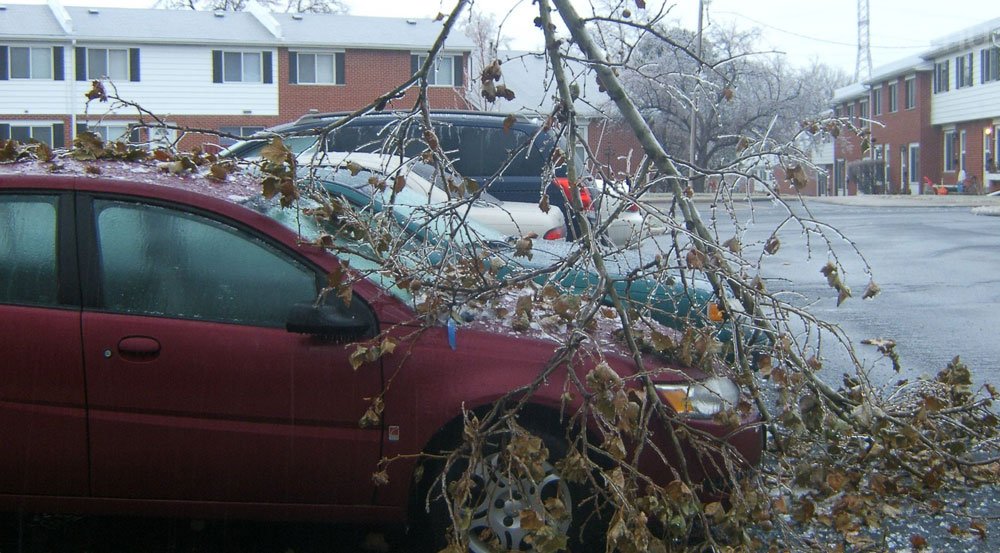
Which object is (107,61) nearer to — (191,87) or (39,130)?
(191,87)

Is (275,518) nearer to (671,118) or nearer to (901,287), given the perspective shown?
(901,287)

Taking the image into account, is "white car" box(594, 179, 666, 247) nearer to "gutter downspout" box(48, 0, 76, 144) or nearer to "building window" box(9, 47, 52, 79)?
"gutter downspout" box(48, 0, 76, 144)

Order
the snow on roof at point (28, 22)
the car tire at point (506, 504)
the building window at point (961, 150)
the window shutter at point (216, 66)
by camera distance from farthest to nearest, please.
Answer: the building window at point (961, 150) < the window shutter at point (216, 66) < the snow on roof at point (28, 22) < the car tire at point (506, 504)

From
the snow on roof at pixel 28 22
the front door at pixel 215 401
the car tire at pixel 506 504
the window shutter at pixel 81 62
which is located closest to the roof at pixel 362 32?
the window shutter at pixel 81 62

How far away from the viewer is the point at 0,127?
38625 mm

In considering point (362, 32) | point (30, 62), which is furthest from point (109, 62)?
point (362, 32)

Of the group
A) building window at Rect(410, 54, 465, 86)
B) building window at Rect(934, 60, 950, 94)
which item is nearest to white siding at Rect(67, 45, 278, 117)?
building window at Rect(410, 54, 465, 86)

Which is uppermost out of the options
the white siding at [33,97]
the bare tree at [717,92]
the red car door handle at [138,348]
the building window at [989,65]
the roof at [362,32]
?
the roof at [362,32]

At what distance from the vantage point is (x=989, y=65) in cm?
4012

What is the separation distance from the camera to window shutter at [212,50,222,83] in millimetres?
39531

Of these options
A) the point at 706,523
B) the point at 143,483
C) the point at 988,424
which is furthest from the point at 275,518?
the point at 988,424

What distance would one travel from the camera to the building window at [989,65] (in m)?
39.4

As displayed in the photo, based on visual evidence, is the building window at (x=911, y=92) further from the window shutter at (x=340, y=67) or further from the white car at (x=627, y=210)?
the white car at (x=627, y=210)

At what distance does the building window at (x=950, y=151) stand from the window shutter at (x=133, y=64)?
32016 millimetres
